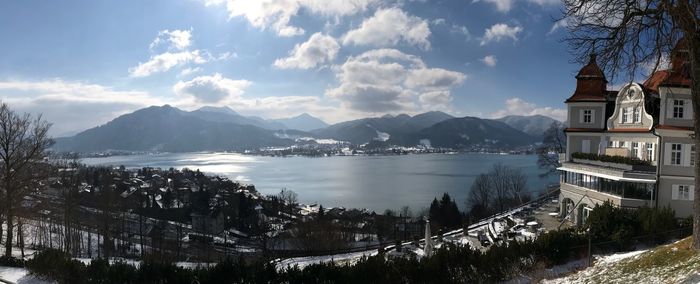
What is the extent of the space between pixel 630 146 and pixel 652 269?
48.0ft

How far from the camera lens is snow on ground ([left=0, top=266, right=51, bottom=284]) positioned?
12.7m

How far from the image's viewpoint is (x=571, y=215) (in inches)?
838

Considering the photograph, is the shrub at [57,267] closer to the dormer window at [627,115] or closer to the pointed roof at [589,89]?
the dormer window at [627,115]

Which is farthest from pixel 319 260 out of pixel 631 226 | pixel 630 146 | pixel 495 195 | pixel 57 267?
pixel 495 195

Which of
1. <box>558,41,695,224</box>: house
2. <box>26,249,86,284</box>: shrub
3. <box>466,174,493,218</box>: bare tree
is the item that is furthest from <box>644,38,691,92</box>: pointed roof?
<box>466,174,493,218</box>: bare tree

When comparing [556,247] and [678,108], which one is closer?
[556,247]

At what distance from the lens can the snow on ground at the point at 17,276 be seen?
12.7 metres

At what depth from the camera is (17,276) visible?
531 inches

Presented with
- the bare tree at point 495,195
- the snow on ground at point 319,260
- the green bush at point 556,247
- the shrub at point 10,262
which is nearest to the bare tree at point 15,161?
the shrub at point 10,262

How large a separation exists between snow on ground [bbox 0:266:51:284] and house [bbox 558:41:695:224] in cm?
1985

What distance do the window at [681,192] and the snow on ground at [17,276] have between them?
920 inches

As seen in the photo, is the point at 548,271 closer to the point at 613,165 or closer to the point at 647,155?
the point at 613,165

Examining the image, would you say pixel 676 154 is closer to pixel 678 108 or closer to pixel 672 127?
pixel 672 127

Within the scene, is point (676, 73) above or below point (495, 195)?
above
